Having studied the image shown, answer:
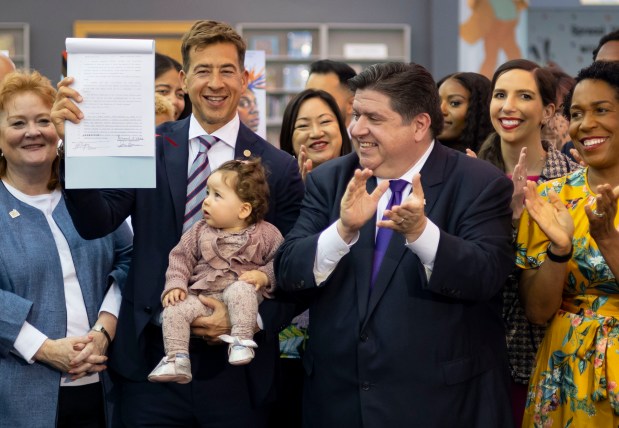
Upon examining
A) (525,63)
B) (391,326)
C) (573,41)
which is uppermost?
(573,41)

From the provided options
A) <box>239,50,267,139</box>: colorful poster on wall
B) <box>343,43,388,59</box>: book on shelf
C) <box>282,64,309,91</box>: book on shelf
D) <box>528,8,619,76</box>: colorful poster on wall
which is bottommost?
<box>239,50,267,139</box>: colorful poster on wall

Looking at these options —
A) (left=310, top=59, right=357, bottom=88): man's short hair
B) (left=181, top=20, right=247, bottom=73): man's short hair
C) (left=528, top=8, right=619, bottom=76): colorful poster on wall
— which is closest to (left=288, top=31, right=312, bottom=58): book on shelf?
(left=528, top=8, right=619, bottom=76): colorful poster on wall

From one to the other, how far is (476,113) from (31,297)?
91.1 inches

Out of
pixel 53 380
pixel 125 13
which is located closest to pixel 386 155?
pixel 53 380

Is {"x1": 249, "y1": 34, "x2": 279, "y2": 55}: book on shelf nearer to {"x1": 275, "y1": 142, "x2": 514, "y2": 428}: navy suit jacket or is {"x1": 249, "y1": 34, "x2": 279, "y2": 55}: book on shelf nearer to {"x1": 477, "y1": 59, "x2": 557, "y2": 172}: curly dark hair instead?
{"x1": 477, "y1": 59, "x2": 557, "y2": 172}: curly dark hair

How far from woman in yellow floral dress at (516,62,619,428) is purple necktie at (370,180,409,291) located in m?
0.40

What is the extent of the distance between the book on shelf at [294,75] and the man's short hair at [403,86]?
9.09 m

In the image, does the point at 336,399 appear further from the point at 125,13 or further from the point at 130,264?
the point at 125,13

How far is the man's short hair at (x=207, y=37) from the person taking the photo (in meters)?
3.16

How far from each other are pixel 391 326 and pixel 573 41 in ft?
35.0

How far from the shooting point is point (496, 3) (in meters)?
11.2

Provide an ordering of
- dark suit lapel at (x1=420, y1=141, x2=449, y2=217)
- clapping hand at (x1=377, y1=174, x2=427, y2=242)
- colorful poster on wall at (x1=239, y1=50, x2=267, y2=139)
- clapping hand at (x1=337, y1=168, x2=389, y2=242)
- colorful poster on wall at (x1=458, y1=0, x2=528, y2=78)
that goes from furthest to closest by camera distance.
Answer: colorful poster on wall at (x1=458, y1=0, x2=528, y2=78) < colorful poster on wall at (x1=239, y1=50, x2=267, y2=139) < dark suit lapel at (x1=420, y1=141, x2=449, y2=217) < clapping hand at (x1=337, y1=168, x2=389, y2=242) < clapping hand at (x1=377, y1=174, x2=427, y2=242)

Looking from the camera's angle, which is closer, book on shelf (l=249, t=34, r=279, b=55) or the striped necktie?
the striped necktie

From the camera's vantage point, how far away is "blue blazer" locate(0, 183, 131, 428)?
308 cm
